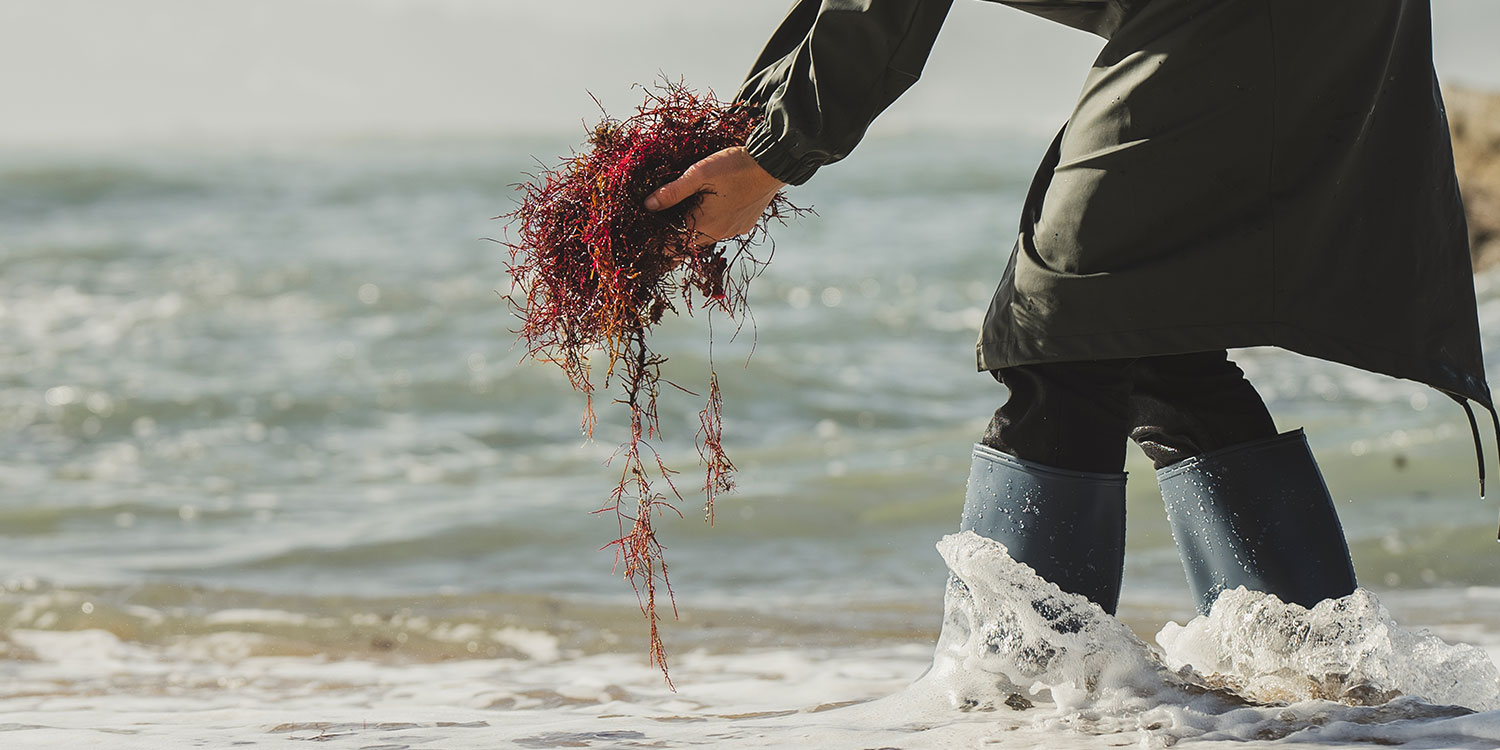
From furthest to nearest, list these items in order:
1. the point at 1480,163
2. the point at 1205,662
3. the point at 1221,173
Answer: the point at 1480,163
the point at 1205,662
the point at 1221,173

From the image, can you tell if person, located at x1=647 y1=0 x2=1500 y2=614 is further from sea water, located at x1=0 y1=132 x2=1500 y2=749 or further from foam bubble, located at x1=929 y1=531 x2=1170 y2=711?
sea water, located at x1=0 y1=132 x2=1500 y2=749

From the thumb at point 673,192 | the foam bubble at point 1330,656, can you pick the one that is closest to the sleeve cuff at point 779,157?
the thumb at point 673,192

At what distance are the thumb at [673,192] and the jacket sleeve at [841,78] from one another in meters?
0.10

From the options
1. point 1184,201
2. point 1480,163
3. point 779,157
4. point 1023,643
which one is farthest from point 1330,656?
point 1480,163

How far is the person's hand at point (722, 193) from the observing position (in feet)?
6.23

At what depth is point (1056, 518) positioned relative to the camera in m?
1.92

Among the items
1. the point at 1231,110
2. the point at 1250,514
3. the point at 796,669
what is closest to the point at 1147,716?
the point at 1250,514

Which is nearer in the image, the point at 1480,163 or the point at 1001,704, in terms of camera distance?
the point at 1001,704

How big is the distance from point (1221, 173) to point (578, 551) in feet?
10.7

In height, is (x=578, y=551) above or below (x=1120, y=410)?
above

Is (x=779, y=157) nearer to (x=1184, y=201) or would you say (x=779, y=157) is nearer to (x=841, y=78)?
(x=841, y=78)

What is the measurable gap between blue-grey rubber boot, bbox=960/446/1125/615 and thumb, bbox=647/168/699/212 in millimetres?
547

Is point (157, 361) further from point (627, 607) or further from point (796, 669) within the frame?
point (796, 669)

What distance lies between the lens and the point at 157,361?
8.65m
